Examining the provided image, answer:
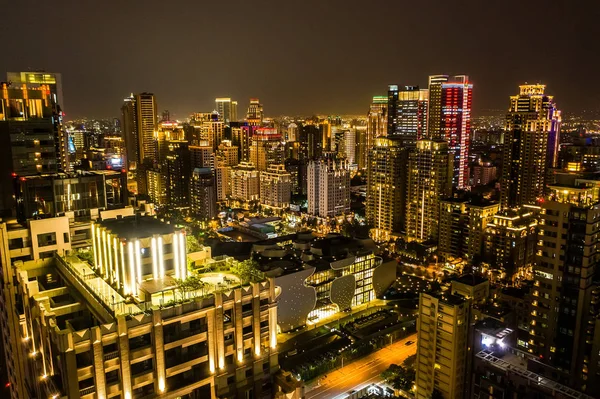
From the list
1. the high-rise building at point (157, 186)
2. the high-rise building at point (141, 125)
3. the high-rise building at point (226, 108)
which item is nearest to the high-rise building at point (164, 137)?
the high-rise building at point (141, 125)

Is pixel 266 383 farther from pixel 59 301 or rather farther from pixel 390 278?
pixel 390 278

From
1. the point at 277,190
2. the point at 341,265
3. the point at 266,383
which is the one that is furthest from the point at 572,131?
the point at 266,383

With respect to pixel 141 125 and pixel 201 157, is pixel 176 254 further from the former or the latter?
pixel 141 125

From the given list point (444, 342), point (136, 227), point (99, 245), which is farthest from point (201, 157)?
point (136, 227)

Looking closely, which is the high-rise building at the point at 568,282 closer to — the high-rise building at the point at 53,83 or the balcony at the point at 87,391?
the balcony at the point at 87,391

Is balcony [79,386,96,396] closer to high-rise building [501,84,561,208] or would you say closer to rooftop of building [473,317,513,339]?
rooftop of building [473,317,513,339]
